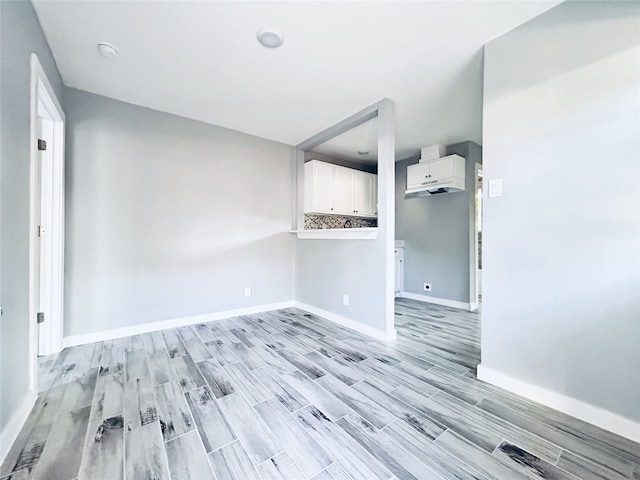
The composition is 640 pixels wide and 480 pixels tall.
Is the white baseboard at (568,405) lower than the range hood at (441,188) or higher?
lower

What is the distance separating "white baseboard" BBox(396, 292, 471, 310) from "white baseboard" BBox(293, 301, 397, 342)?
1.73 meters

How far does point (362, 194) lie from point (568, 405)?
3.66 meters

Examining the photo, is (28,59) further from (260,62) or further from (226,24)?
(260,62)

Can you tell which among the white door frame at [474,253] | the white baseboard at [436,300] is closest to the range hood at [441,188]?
the white door frame at [474,253]

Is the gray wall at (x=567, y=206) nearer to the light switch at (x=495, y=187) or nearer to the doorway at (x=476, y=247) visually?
the light switch at (x=495, y=187)

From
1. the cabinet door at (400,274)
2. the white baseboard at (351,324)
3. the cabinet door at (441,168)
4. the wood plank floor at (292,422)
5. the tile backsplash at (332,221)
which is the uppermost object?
the cabinet door at (441,168)

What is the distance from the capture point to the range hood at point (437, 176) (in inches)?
144

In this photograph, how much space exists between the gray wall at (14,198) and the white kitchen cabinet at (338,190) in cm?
288

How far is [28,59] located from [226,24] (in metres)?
1.15

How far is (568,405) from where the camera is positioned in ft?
4.90

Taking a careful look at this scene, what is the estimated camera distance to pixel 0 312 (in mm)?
1183

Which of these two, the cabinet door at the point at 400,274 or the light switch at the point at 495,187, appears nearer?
the light switch at the point at 495,187

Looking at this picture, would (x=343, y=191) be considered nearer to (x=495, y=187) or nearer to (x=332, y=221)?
(x=332, y=221)

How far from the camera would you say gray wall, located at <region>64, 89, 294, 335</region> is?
98.2 inches
